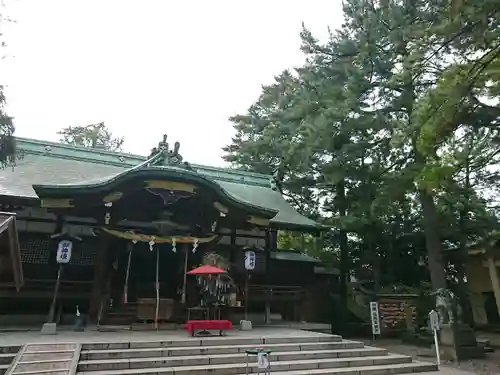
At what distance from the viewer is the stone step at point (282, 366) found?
647cm

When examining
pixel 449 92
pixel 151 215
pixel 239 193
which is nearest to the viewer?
pixel 449 92

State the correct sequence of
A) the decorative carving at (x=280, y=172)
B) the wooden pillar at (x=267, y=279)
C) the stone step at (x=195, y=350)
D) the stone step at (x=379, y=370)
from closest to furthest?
the stone step at (x=195, y=350) → the stone step at (x=379, y=370) → the wooden pillar at (x=267, y=279) → the decorative carving at (x=280, y=172)

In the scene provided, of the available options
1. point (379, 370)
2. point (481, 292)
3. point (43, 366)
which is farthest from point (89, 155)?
point (481, 292)

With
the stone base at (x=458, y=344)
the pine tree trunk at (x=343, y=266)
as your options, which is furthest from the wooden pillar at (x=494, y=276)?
the stone base at (x=458, y=344)

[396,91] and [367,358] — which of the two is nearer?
[367,358]

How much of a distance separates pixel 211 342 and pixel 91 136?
2643cm

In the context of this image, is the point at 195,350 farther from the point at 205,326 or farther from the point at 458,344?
the point at 458,344

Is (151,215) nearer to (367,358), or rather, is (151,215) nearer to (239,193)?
(239,193)

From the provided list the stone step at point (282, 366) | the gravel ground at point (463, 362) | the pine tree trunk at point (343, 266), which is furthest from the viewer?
the pine tree trunk at point (343, 266)

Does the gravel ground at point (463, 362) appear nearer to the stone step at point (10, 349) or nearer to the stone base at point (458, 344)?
the stone base at point (458, 344)

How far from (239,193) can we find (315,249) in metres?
4.08

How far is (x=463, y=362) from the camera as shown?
10.0 meters

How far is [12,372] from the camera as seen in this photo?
19.0ft

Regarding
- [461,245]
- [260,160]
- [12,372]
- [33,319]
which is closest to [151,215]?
[33,319]
